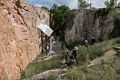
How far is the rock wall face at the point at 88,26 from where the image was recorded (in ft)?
86.6

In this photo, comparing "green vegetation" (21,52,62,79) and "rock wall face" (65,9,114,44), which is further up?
"rock wall face" (65,9,114,44)

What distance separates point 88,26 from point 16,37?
12.1m

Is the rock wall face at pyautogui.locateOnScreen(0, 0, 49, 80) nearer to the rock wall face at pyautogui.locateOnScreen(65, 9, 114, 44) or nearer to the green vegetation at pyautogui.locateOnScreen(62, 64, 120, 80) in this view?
the green vegetation at pyautogui.locateOnScreen(62, 64, 120, 80)

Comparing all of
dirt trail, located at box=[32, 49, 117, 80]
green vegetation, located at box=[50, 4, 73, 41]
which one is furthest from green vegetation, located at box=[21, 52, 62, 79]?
green vegetation, located at box=[50, 4, 73, 41]

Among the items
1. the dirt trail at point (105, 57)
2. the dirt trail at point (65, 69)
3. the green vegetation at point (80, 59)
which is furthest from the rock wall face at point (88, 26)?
the dirt trail at point (65, 69)

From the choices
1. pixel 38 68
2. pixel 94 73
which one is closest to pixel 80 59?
pixel 38 68

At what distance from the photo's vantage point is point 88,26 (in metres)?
28.2

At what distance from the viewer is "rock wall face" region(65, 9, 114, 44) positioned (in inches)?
1039

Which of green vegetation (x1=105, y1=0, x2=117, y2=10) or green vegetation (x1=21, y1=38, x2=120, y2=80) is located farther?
green vegetation (x1=105, y1=0, x2=117, y2=10)

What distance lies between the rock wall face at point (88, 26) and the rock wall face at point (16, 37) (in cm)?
634

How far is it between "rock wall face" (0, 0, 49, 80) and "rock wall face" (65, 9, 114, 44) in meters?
6.34

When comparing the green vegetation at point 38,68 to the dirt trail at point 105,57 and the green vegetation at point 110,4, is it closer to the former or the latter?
the dirt trail at point 105,57

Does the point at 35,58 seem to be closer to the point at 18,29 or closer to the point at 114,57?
the point at 18,29

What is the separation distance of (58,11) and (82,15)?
5742 mm
